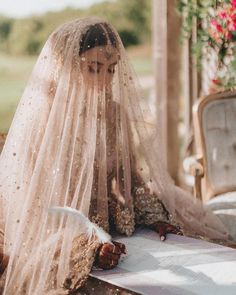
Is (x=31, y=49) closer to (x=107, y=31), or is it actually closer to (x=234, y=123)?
(x=234, y=123)

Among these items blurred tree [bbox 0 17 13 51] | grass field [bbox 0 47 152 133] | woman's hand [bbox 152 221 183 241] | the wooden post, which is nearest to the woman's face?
woman's hand [bbox 152 221 183 241]

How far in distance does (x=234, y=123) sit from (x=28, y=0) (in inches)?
375

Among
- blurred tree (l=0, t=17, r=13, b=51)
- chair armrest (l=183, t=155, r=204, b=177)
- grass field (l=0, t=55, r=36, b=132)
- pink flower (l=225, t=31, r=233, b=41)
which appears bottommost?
chair armrest (l=183, t=155, r=204, b=177)

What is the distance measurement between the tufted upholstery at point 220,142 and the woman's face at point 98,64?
1371 millimetres

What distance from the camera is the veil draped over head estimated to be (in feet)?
7.63

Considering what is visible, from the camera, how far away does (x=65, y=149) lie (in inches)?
96.3

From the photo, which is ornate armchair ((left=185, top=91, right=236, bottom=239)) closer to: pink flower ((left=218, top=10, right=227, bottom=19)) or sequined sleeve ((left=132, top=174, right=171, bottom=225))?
pink flower ((left=218, top=10, right=227, bottom=19))

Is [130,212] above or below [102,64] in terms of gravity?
below

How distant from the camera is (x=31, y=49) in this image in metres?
13.0

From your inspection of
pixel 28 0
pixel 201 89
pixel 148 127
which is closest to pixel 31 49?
pixel 28 0

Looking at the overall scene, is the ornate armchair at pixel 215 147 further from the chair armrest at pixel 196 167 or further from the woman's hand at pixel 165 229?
the woman's hand at pixel 165 229

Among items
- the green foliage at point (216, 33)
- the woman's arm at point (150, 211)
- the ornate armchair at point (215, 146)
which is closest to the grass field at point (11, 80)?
the green foliage at point (216, 33)

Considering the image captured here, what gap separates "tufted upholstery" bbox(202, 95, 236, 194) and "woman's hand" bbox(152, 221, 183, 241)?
1.09 metres

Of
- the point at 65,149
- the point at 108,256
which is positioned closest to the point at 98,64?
the point at 65,149
